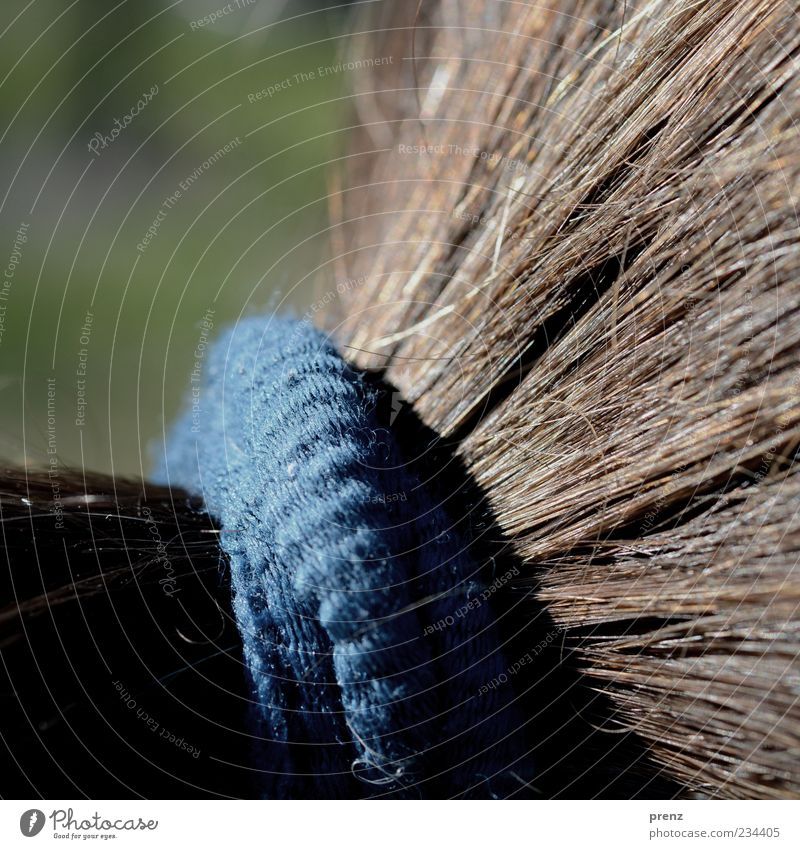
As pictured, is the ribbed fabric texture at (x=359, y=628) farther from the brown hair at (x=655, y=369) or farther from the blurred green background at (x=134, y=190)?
the blurred green background at (x=134, y=190)

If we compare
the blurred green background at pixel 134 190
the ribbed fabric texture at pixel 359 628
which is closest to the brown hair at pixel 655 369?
the ribbed fabric texture at pixel 359 628

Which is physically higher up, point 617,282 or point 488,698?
point 617,282

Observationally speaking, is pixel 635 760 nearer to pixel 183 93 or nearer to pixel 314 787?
pixel 314 787

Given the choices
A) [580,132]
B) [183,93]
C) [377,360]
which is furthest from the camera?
[183,93]

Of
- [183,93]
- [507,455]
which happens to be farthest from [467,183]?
[183,93]

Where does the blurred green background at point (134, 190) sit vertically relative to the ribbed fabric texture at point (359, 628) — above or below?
above

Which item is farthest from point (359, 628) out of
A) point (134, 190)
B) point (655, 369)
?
point (134, 190)

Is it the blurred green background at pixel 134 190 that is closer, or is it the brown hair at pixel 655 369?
the brown hair at pixel 655 369
